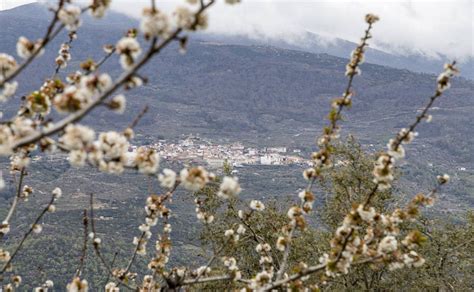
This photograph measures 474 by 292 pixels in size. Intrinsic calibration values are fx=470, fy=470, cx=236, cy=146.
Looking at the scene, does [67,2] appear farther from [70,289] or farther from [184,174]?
[70,289]

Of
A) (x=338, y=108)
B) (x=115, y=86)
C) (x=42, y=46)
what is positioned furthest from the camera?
(x=338, y=108)

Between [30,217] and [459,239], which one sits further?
[30,217]

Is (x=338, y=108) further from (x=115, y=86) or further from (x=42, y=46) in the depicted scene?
(x=115, y=86)

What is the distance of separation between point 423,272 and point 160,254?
14.3 metres

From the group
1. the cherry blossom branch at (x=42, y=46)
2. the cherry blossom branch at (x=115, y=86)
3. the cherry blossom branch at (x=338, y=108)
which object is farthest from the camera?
the cherry blossom branch at (x=338, y=108)

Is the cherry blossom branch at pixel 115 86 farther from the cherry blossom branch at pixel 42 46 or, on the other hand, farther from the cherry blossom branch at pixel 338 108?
the cherry blossom branch at pixel 338 108

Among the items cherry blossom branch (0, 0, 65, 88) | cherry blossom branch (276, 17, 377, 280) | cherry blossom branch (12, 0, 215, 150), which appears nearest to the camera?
cherry blossom branch (12, 0, 215, 150)

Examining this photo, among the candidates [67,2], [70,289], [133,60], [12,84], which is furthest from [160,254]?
[133,60]

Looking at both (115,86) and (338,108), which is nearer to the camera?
(115,86)

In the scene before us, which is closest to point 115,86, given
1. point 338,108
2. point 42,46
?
point 42,46

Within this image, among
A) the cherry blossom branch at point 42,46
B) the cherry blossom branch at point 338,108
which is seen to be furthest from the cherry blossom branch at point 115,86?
the cherry blossom branch at point 338,108

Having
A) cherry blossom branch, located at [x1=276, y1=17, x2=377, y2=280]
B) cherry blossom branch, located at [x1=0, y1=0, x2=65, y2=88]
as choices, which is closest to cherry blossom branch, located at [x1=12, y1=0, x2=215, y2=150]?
cherry blossom branch, located at [x1=0, y1=0, x2=65, y2=88]

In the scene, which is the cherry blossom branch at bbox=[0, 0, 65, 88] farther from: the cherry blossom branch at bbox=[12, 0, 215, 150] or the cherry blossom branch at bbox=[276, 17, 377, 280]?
the cherry blossom branch at bbox=[276, 17, 377, 280]

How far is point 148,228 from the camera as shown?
263 inches
